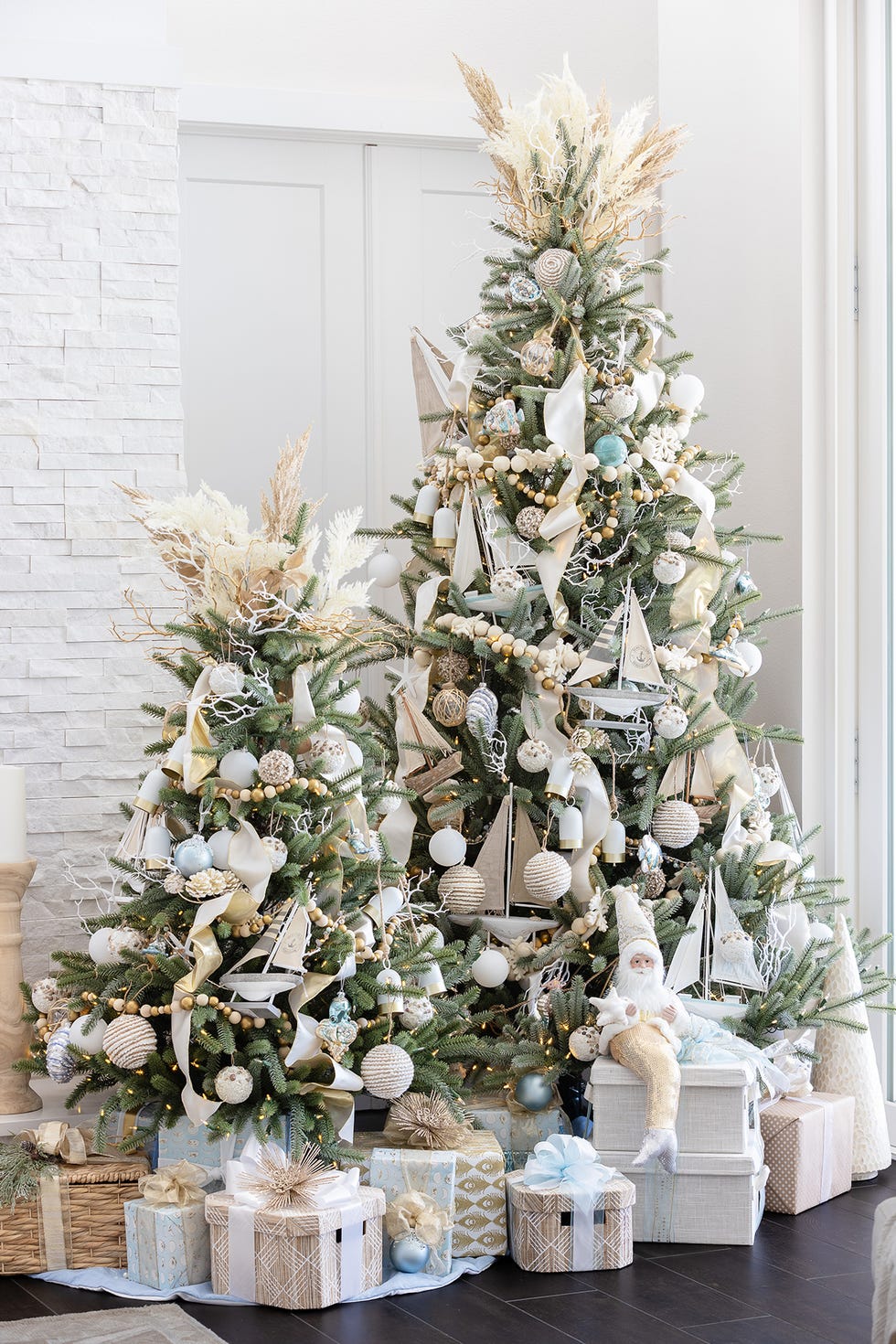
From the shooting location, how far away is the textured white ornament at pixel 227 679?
262cm

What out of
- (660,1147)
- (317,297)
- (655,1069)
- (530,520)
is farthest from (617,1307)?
(317,297)

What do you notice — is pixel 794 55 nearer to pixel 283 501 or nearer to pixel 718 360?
pixel 718 360

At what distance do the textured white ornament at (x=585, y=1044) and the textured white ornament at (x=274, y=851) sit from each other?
67cm

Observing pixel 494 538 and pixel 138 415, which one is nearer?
pixel 494 538

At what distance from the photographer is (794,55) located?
3.71 metres

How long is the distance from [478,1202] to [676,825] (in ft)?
2.79

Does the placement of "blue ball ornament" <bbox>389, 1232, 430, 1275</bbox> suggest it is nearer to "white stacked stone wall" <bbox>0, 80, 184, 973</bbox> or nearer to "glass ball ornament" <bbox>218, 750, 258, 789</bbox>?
"glass ball ornament" <bbox>218, 750, 258, 789</bbox>

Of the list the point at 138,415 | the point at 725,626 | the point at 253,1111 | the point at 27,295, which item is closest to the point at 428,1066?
→ the point at 253,1111

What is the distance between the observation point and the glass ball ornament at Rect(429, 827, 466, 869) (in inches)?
117

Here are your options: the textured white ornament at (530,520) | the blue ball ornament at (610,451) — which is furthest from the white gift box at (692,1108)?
the blue ball ornament at (610,451)

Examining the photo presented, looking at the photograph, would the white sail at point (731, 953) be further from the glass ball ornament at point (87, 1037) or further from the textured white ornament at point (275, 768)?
the glass ball ornament at point (87, 1037)

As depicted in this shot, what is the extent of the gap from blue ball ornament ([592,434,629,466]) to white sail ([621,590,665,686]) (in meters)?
0.27

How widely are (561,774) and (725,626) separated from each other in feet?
1.71

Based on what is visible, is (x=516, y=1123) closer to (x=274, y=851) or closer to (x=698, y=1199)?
(x=698, y=1199)
